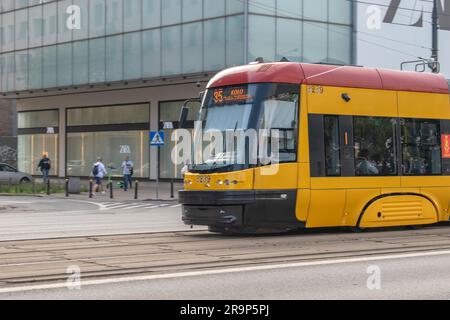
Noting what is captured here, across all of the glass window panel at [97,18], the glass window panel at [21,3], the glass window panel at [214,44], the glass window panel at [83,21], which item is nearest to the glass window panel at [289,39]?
the glass window panel at [214,44]

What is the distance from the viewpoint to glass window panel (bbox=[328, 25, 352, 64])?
34.9 meters

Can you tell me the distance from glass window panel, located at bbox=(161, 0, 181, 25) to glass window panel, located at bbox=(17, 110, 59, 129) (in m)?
14.6

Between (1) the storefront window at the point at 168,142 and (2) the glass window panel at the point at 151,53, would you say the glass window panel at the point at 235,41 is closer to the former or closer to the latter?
(2) the glass window panel at the point at 151,53

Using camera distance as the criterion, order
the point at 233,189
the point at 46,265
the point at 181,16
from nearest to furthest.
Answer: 1. the point at 46,265
2. the point at 233,189
3. the point at 181,16

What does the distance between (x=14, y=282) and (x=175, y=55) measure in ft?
90.8

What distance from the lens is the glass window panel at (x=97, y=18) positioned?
1550 inches

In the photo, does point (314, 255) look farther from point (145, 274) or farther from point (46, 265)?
point (46, 265)

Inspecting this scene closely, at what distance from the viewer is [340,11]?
116 ft

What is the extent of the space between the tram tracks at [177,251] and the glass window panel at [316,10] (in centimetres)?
2095

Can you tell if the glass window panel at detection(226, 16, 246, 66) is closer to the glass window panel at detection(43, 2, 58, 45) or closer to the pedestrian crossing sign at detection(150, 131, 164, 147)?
the pedestrian crossing sign at detection(150, 131, 164, 147)

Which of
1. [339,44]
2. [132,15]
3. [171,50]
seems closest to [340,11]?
[339,44]

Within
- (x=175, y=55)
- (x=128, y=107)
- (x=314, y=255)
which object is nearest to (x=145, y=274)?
(x=314, y=255)

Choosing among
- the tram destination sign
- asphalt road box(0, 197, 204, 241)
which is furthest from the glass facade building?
the tram destination sign

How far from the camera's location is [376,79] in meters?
14.6
